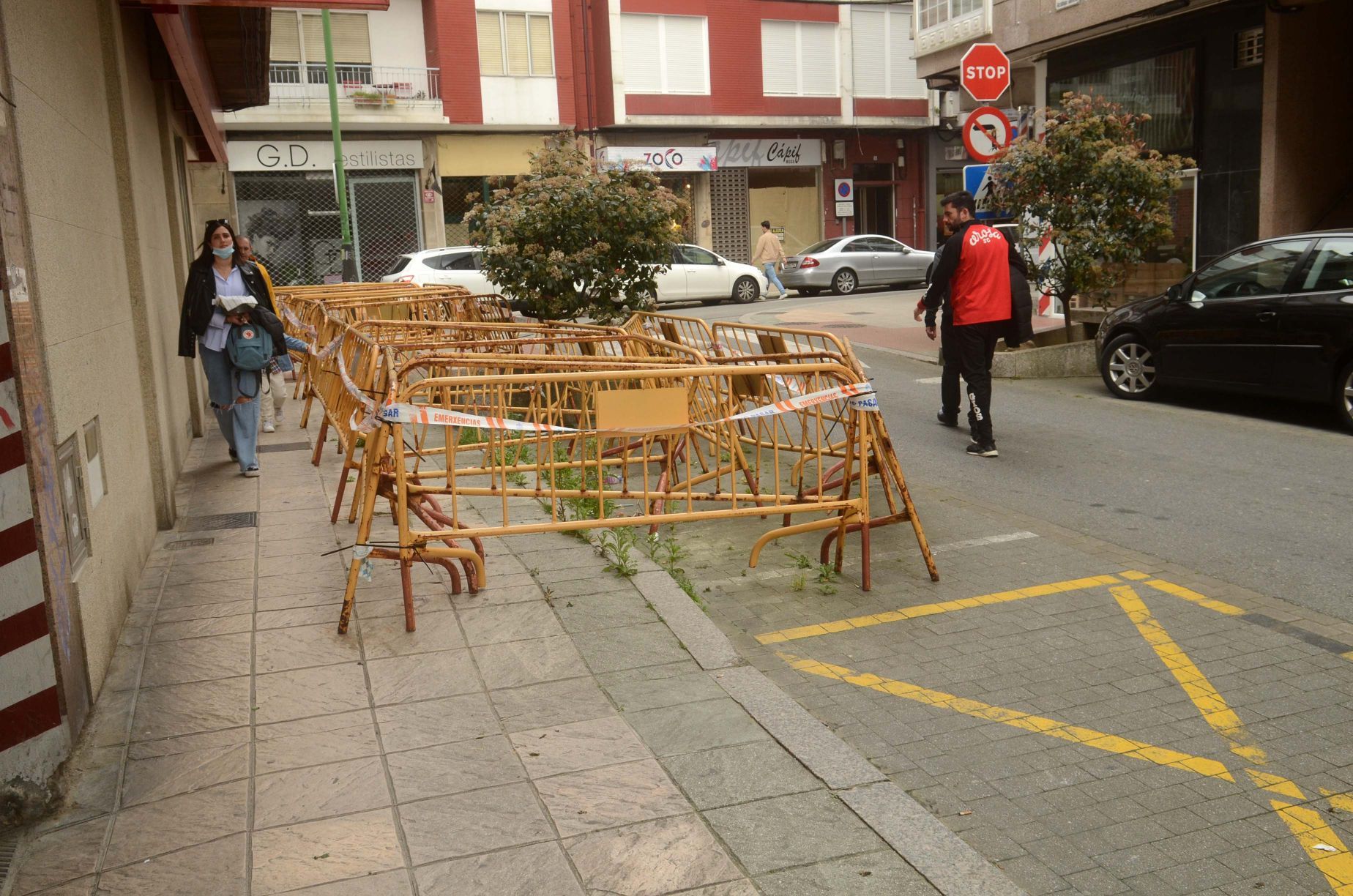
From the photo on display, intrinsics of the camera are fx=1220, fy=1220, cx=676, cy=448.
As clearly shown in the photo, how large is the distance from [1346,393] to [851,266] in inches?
763

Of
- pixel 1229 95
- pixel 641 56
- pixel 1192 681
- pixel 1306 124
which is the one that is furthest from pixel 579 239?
pixel 641 56

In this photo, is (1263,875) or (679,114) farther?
(679,114)

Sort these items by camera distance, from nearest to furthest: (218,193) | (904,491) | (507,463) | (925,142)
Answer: (904,491), (507,463), (218,193), (925,142)

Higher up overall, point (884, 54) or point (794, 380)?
point (884, 54)

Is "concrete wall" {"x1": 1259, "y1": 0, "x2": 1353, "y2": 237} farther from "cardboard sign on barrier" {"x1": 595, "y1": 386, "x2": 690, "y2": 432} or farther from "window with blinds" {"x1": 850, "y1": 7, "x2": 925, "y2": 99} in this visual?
"window with blinds" {"x1": 850, "y1": 7, "x2": 925, "y2": 99}

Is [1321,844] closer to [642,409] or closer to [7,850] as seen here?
[642,409]

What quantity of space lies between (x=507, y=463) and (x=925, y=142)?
113ft

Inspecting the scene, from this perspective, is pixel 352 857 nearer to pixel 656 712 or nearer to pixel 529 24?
pixel 656 712

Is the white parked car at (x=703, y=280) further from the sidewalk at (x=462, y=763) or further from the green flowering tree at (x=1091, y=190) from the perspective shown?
the sidewalk at (x=462, y=763)

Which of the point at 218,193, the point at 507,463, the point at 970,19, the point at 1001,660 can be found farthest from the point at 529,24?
the point at 1001,660

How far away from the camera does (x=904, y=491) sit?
19.7 ft

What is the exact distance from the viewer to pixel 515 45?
3241cm

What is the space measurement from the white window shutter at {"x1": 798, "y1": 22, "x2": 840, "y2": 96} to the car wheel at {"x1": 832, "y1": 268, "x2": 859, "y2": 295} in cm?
991

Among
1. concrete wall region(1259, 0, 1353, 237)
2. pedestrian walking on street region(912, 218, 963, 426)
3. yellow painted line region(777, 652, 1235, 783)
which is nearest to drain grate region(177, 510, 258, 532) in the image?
yellow painted line region(777, 652, 1235, 783)
